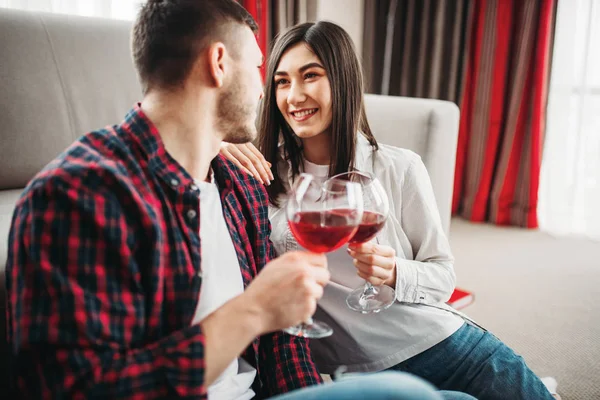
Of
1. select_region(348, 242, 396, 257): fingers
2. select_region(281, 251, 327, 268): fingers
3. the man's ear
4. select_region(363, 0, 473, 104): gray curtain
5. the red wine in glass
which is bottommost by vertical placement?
select_region(348, 242, 396, 257): fingers

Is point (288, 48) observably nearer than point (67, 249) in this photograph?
No

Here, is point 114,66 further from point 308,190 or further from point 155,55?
point 308,190

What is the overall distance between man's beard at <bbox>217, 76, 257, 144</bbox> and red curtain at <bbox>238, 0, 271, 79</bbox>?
1812 mm

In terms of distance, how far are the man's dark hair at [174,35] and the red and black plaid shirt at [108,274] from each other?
0.10 m

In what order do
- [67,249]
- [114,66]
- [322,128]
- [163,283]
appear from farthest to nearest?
[114,66], [322,128], [163,283], [67,249]

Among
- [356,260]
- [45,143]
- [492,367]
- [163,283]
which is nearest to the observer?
[163,283]

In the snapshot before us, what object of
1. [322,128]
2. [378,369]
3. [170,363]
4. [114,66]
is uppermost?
[114,66]

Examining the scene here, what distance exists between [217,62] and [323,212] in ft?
1.11

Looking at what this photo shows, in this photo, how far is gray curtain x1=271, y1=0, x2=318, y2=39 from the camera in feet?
9.47

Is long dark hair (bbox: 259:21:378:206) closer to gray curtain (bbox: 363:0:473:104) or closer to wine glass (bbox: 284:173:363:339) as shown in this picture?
wine glass (bbox: 284:173:363:339)

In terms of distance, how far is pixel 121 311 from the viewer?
29.1 inches

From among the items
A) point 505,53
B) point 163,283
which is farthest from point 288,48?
point 505,53

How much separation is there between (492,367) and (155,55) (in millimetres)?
1013

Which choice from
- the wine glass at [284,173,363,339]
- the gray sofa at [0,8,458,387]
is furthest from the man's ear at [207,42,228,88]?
the gray sofa at [0,8,458,387]
